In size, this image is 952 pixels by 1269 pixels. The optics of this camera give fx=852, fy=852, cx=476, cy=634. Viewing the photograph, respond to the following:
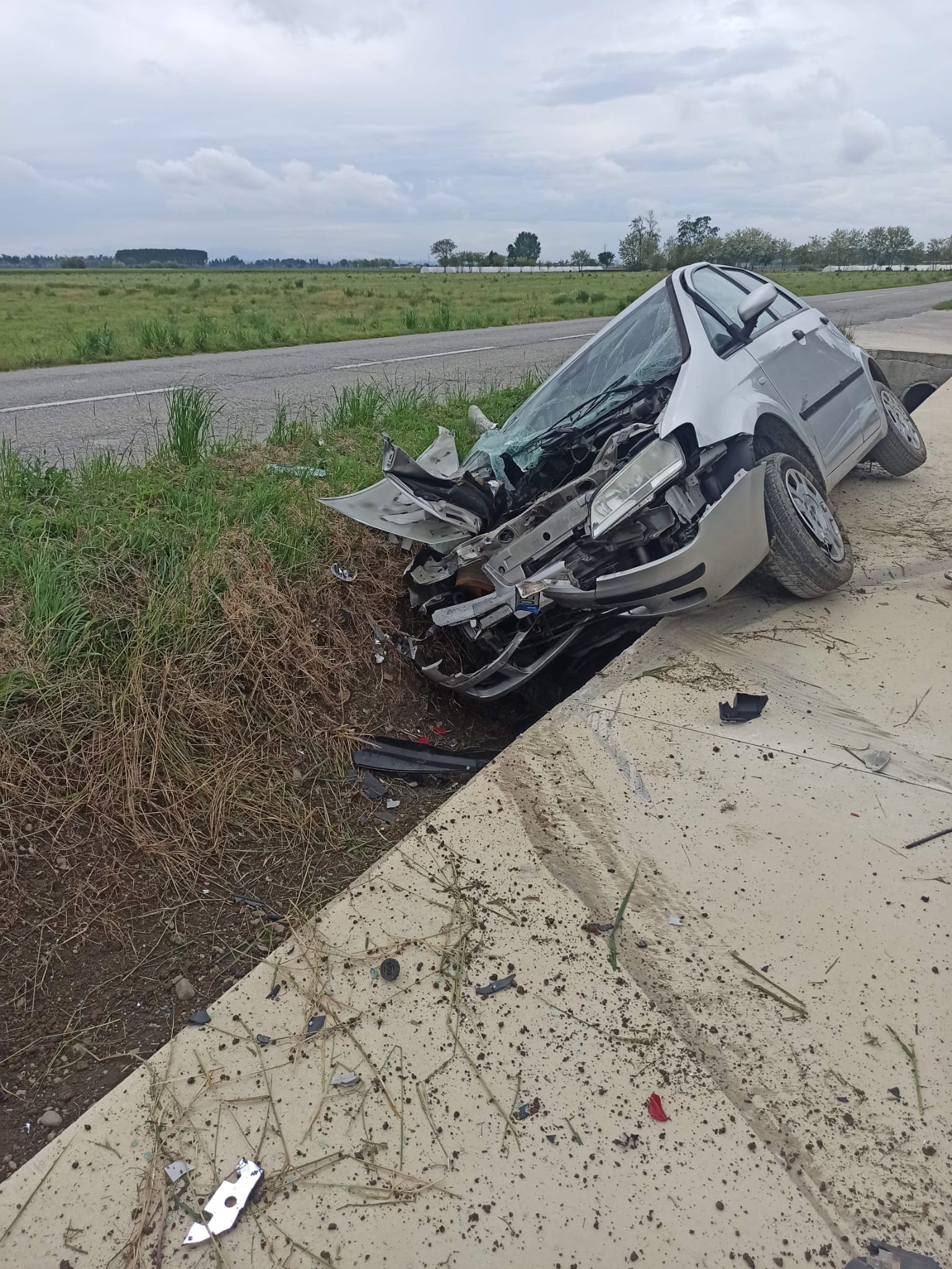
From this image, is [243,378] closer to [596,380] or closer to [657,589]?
[596,380]

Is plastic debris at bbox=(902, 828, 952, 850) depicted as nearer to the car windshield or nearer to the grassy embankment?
the grassy embankment

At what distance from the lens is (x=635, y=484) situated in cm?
363

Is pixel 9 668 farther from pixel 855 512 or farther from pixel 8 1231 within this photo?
pixel 855 512

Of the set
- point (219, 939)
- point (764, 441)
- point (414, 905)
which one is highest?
point (764, 441)

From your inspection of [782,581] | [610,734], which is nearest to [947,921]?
[610,734]

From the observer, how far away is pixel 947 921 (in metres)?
2.40

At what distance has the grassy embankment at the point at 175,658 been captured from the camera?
10.4ft

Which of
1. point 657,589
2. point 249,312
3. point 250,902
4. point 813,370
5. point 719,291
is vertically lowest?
point 250,902

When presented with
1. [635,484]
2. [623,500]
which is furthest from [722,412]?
[623,500]

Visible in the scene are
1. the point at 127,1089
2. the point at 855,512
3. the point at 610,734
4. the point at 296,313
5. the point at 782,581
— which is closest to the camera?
the point at 127,1089

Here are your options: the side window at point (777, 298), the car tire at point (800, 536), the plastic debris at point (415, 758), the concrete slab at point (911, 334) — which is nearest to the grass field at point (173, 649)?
the plastic debris at point (415, 758)

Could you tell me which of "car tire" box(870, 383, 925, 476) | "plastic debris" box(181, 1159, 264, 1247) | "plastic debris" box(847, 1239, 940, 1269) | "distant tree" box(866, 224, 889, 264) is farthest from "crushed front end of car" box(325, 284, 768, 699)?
"distant tree" box(866, 224, 889, 264)

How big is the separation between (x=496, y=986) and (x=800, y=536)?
103 inches

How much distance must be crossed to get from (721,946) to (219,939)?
5.33ft
